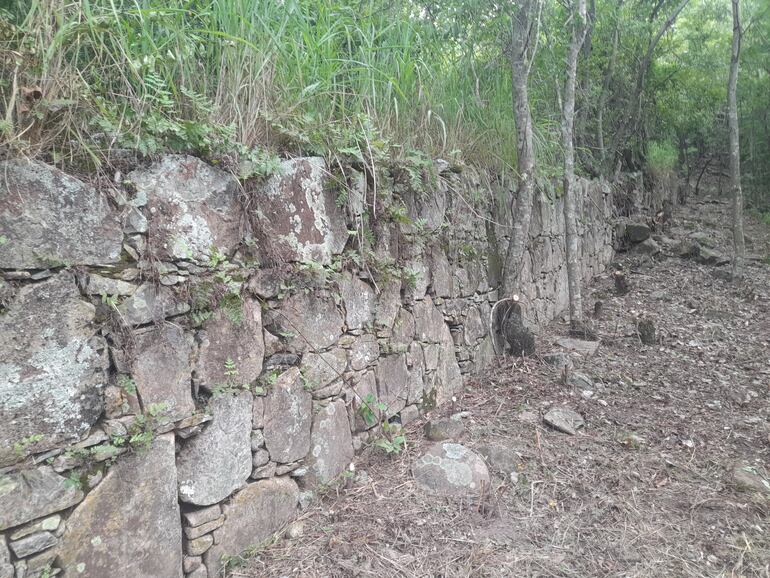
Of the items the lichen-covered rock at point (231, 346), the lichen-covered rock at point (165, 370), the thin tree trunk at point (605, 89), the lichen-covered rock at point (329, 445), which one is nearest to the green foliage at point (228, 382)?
the lichen-covered rock at point (231, 346)

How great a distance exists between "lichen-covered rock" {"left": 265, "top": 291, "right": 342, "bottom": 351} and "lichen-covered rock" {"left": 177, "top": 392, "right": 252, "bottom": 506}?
1.15 ft

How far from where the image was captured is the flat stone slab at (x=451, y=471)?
271 centimetres

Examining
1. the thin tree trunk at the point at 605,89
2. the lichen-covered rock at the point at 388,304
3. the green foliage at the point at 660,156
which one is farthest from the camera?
the green foliage at the point at 660,156

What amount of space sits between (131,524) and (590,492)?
226 cm

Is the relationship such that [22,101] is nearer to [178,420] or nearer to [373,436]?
[178,420]

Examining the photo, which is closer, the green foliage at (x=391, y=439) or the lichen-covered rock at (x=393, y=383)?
the green foliage at (x=391, y=439)

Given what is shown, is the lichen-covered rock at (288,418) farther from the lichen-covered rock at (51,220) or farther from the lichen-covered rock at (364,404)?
the lichen-covered rock at (51,220)

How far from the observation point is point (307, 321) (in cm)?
253

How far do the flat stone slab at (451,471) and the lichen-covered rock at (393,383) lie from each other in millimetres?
365

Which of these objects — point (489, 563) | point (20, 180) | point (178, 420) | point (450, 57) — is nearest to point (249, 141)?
point (20, 180)

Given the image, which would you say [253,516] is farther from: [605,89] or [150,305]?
[605,89]

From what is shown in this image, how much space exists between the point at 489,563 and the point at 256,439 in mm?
1160

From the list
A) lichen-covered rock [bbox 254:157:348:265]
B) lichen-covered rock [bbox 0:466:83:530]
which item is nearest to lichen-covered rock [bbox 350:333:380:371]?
lichen-covered rock [bbox 254:157:348:265]

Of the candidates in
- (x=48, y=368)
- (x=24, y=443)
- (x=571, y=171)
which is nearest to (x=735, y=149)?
(x=571, y=171)
